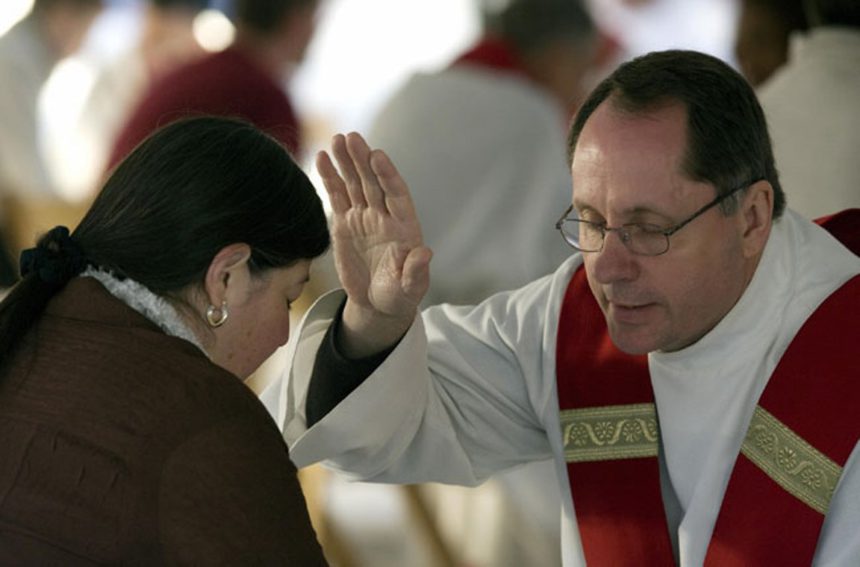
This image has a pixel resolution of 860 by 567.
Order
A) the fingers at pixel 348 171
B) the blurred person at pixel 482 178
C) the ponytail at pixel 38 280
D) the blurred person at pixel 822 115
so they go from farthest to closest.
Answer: the blurred person at pixel 482 178 → the blurred person at pixel 822 115 → the fingers at pixel 348 171 → the ponytail at pixel 38 280

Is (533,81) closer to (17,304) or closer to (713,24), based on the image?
(17,304)

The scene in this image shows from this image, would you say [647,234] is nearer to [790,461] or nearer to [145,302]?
[790,461]

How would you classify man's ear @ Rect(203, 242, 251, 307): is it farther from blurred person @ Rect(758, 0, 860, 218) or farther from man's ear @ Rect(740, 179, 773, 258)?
blurred person @ Rect(758, 0, 860, 218)

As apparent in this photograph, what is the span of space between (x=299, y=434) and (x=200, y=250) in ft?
1.52

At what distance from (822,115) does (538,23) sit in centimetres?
172

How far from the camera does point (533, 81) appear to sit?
5.22 meters

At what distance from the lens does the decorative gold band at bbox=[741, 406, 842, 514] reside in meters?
2.39

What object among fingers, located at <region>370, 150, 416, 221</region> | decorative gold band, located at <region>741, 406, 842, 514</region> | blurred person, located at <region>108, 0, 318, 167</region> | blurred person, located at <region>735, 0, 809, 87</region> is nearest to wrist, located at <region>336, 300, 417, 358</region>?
fingers, located at <region>370, 150, 416, 221</region>

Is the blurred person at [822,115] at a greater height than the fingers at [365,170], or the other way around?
the fingers at [365,170]

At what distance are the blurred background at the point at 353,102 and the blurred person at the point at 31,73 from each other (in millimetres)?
18

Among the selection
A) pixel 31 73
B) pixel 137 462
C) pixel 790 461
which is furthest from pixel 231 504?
pixel 31 73

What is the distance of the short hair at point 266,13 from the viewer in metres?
4.83

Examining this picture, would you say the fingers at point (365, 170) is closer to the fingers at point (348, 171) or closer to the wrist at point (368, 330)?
the fingers at point (348, 171)

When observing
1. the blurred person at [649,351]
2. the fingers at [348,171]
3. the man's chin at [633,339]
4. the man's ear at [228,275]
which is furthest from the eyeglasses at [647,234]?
the man's ear at [228,275]
